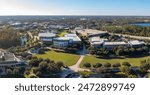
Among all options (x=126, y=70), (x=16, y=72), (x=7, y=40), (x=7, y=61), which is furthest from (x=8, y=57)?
(x=126, y=70)

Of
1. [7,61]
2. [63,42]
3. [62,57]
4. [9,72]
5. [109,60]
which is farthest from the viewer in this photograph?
[63,42]

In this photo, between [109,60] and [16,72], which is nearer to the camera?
[16,72]

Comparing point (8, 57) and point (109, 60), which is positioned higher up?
point (8, 57)

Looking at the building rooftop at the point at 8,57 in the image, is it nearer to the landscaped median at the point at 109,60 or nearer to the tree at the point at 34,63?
the tree at the point at 34,63

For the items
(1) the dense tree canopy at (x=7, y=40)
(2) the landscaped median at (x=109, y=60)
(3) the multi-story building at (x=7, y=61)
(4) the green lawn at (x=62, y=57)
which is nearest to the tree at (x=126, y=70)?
(2) the landscaped median at (x=109, y=60)

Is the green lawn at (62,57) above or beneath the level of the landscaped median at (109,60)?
above

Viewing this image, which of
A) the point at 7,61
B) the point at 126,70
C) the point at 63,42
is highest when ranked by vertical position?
the point at 63,42

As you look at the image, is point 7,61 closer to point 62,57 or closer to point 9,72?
point 9,72

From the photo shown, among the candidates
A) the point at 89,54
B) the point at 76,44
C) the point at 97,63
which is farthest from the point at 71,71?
the point at 76,44

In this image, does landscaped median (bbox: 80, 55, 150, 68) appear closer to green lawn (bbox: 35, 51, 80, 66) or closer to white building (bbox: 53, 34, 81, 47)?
green lawn (bbox: 35, 51, 80, 66)
